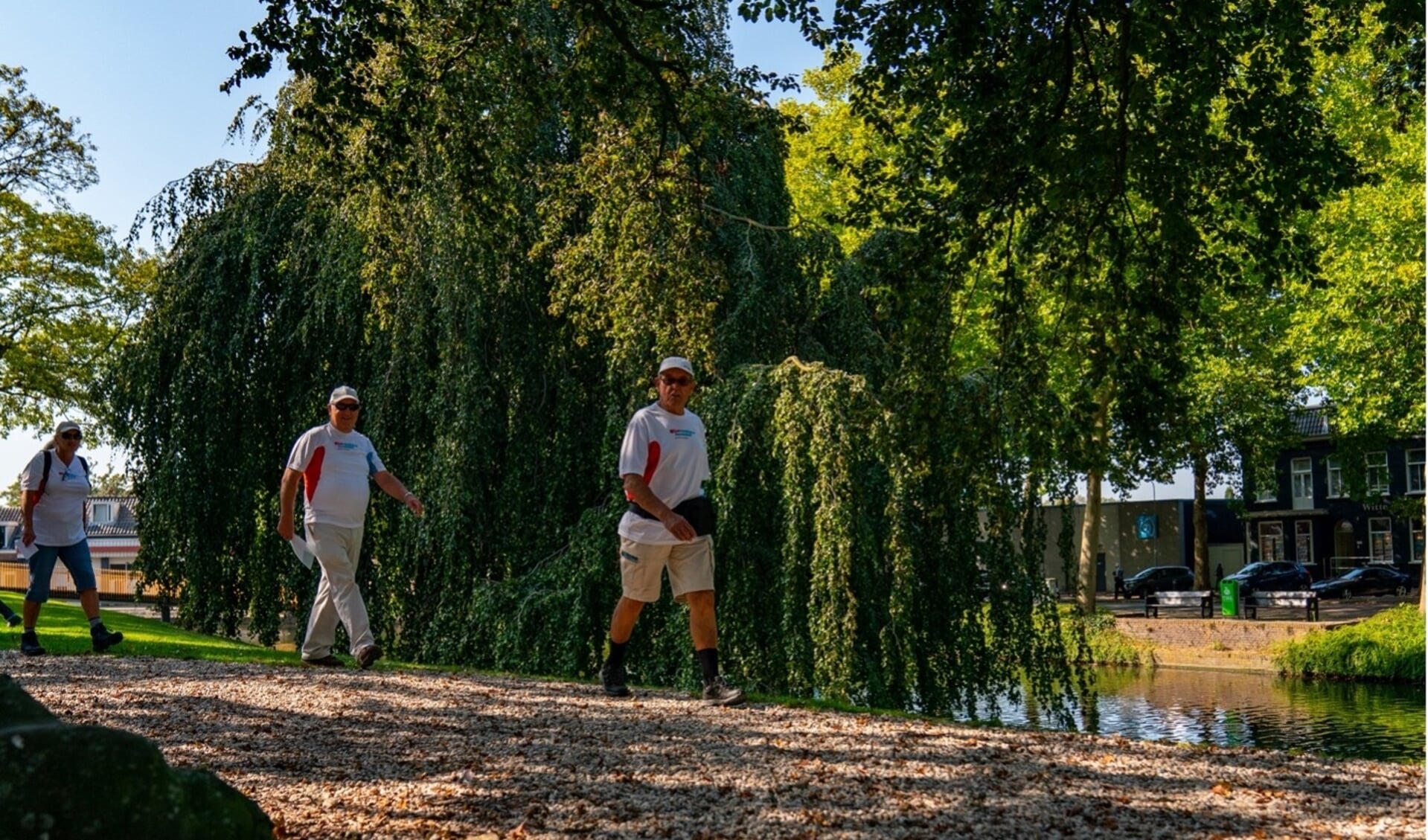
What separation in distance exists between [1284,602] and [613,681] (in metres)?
25.9

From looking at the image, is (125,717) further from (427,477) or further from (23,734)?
(427,477)

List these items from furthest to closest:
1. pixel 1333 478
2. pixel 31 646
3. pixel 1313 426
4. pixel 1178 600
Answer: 1. pixel 1313 426
2. pixel 1333 478
3. pixel 1178 600
4. pixel 31 646

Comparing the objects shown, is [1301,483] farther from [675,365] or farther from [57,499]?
[57,499]

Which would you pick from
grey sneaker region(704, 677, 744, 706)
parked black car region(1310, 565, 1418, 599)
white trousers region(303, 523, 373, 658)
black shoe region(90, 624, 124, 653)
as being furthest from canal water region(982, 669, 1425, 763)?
parked black car region(1310, 565, 1418, 599)

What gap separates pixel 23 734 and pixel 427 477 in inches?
397

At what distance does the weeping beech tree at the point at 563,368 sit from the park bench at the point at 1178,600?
64.8 feet

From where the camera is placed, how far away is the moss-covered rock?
3291mm

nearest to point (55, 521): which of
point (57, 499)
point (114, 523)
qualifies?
point (57, 499)

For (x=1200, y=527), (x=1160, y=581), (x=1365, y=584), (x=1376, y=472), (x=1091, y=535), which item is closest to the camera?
(x=1091, y=535)

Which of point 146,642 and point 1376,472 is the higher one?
point 1376,472

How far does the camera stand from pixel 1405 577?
4097 cm

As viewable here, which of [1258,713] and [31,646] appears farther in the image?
[1258,713]

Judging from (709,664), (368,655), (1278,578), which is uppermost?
(1278,578)

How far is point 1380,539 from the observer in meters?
50.8
